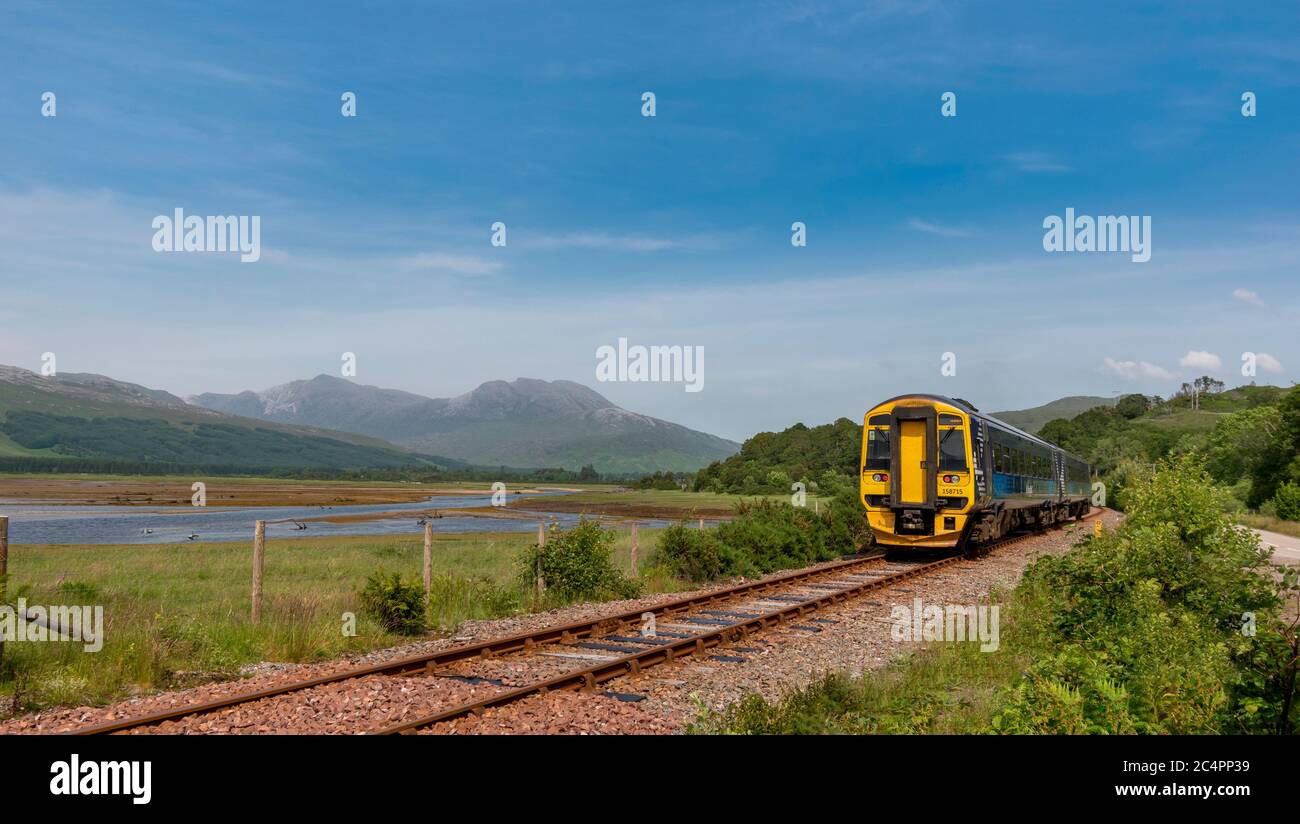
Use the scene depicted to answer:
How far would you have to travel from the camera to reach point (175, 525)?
5400cm

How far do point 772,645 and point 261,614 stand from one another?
7.13 m

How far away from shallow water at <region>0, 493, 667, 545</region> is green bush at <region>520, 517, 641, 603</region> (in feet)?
70.7

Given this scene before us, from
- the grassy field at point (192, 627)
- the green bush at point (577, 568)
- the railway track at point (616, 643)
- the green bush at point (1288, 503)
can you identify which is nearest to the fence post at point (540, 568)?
the green bush at point (577, 568)

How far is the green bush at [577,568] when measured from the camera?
1577cm

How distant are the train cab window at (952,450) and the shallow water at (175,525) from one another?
21021 millimetres

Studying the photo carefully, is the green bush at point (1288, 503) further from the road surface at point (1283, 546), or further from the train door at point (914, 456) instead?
the train door at point (914, 456)

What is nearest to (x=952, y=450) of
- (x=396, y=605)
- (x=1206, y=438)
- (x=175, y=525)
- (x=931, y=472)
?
(x=931, y=472)

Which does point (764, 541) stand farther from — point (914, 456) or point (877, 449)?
point (914, 456)

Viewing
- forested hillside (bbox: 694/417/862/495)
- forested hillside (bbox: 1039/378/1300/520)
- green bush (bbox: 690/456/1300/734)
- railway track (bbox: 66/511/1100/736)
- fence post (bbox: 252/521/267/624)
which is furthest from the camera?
forested hillside (bbox: 694/417/862/495)

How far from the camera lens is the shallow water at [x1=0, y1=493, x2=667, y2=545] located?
43219mm

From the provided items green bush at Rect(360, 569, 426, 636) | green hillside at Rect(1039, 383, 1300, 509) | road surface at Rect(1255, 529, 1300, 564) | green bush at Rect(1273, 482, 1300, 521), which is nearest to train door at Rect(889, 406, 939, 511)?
green hillside at Rect(1039, 383, 1300, 509)
